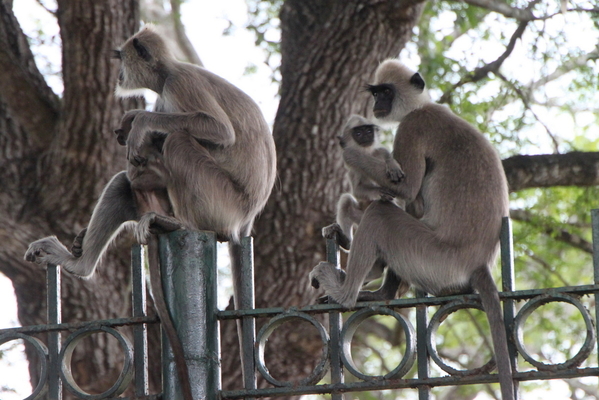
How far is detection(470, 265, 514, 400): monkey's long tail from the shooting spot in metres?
2.18

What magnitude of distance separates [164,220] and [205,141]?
1347 millimetres

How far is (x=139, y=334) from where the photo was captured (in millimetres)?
2336

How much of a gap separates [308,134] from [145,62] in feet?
5.82

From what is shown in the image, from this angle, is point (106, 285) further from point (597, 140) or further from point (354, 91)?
point (597, 140)

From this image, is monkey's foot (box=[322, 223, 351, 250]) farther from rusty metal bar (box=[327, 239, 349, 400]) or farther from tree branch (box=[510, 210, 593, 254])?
tree branch (box=[510, 210, 593, 254])

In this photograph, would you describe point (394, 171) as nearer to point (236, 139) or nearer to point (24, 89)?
point (236, 139)

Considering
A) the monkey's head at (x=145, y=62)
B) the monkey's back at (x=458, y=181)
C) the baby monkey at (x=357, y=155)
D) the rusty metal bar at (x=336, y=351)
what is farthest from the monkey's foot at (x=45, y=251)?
the rusty metal bar at (x=336, y=351)

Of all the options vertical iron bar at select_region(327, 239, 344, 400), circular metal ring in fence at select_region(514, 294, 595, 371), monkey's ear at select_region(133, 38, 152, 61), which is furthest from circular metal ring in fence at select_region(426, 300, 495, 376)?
monkey's ear at select_region(133, 38, 152, 61)

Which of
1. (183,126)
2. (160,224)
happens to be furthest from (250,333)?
(183,126)

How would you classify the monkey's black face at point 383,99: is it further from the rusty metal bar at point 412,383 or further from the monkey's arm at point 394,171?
the rusty metal bar at point 412,383

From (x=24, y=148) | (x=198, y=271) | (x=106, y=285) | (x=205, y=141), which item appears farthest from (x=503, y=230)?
(x=24, y=148)

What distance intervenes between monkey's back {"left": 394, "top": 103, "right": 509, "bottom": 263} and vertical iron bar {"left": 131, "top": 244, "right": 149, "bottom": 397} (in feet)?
4.17

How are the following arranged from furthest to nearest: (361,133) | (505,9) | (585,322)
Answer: (505,9), (361,133), (585,322)

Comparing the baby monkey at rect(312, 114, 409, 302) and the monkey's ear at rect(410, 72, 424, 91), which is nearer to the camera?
the baby monkey at rect(312, 114, 409, 302)
